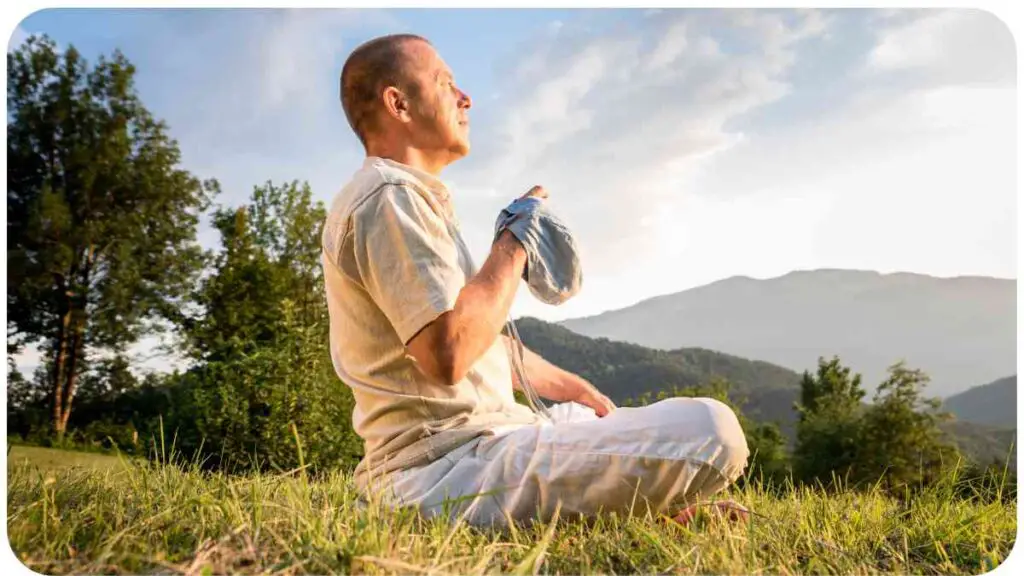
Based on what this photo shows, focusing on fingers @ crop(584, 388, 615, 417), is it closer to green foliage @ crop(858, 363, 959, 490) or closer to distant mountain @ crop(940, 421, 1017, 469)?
green foliage @ crop(858, 363, 959, 490)

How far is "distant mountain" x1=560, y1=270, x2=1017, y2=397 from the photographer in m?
53.0

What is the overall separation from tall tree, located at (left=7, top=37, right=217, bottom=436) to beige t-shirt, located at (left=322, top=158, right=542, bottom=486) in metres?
11.1

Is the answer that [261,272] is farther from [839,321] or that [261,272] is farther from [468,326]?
[839,321]

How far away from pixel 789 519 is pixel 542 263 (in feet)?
3.82

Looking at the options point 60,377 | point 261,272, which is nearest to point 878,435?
point 261,272

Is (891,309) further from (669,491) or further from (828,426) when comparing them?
(669,491)

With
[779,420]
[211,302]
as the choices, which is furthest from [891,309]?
[211,302]

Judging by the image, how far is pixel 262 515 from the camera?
182cm

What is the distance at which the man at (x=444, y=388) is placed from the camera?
1.97m

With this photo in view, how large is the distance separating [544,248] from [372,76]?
0.75 meters

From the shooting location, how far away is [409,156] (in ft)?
7.80

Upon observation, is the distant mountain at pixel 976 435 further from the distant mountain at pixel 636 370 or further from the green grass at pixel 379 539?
the green grass at pixel 379 539

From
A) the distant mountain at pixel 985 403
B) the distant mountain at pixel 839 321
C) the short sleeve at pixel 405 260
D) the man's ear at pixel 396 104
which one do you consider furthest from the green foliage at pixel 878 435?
the distant mountain at pixel 839 321

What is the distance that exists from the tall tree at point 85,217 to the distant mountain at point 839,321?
35.9 metres
